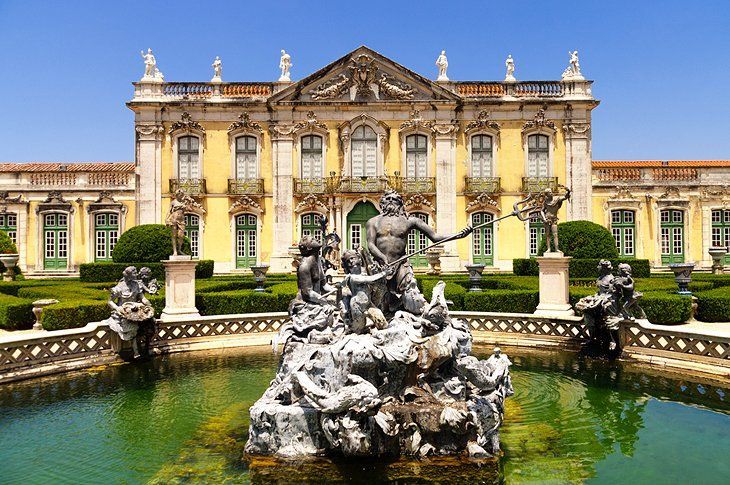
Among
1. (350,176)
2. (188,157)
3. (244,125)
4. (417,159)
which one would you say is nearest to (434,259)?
(417,159)

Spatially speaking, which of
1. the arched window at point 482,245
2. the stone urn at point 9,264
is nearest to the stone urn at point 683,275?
the arched window at point 482,245

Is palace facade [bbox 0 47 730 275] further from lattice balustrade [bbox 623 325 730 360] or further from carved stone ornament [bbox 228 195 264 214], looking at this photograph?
lattice balustrade [bbox 623 325 730 360]

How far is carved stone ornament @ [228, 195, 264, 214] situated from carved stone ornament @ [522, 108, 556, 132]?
13.3m

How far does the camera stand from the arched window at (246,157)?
84.6 feet

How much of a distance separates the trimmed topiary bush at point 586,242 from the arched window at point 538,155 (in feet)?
15.3

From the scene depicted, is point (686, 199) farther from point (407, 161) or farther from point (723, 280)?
point (407, 161)

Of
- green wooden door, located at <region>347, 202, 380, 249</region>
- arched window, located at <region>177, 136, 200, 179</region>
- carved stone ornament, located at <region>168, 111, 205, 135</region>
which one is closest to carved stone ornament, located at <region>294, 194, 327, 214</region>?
green wooden door, located at <region>347, 202, 380, 249</region>

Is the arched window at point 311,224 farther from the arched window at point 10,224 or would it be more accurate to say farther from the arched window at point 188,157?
the arched window at point 10,224

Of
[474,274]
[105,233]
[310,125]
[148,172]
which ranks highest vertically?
[310,125]

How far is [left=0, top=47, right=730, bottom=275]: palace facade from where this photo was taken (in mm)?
25281

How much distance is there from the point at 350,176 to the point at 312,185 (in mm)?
1859

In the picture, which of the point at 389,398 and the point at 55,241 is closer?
the point at 389,398

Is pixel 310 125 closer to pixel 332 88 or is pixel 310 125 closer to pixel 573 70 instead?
pixel 332 88

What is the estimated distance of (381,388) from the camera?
5.31 m
